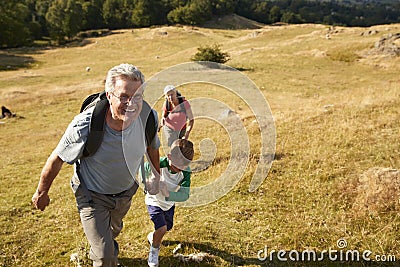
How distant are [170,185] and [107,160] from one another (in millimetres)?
1113

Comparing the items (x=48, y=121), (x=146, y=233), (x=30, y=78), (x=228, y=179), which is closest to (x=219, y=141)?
(x=228, y=179)

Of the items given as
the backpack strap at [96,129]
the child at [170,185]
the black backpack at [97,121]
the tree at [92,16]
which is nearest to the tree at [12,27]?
the tree at [92,16]

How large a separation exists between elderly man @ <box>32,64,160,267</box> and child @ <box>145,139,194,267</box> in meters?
Result: 0.55

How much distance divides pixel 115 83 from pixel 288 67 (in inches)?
1216

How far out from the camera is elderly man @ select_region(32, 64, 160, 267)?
373 centimetres

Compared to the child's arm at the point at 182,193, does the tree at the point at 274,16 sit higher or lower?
higher

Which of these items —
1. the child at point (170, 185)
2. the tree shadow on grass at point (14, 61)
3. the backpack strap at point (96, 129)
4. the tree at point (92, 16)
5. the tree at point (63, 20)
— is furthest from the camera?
the tree at point (92, 16)

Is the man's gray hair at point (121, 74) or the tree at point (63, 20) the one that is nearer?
the man's gray hair at point (121, 74)

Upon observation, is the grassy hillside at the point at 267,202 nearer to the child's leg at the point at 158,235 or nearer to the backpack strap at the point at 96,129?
the child's leg at the point at 158,235

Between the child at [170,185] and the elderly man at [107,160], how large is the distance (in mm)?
545

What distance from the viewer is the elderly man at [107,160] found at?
3.73 m

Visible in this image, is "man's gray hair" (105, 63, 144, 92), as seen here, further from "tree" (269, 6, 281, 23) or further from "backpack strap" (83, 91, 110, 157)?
"tree" (269, 6, 281, 23)

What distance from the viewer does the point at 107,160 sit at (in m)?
3.94

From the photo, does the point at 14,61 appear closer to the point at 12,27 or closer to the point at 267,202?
the point at 12,27
